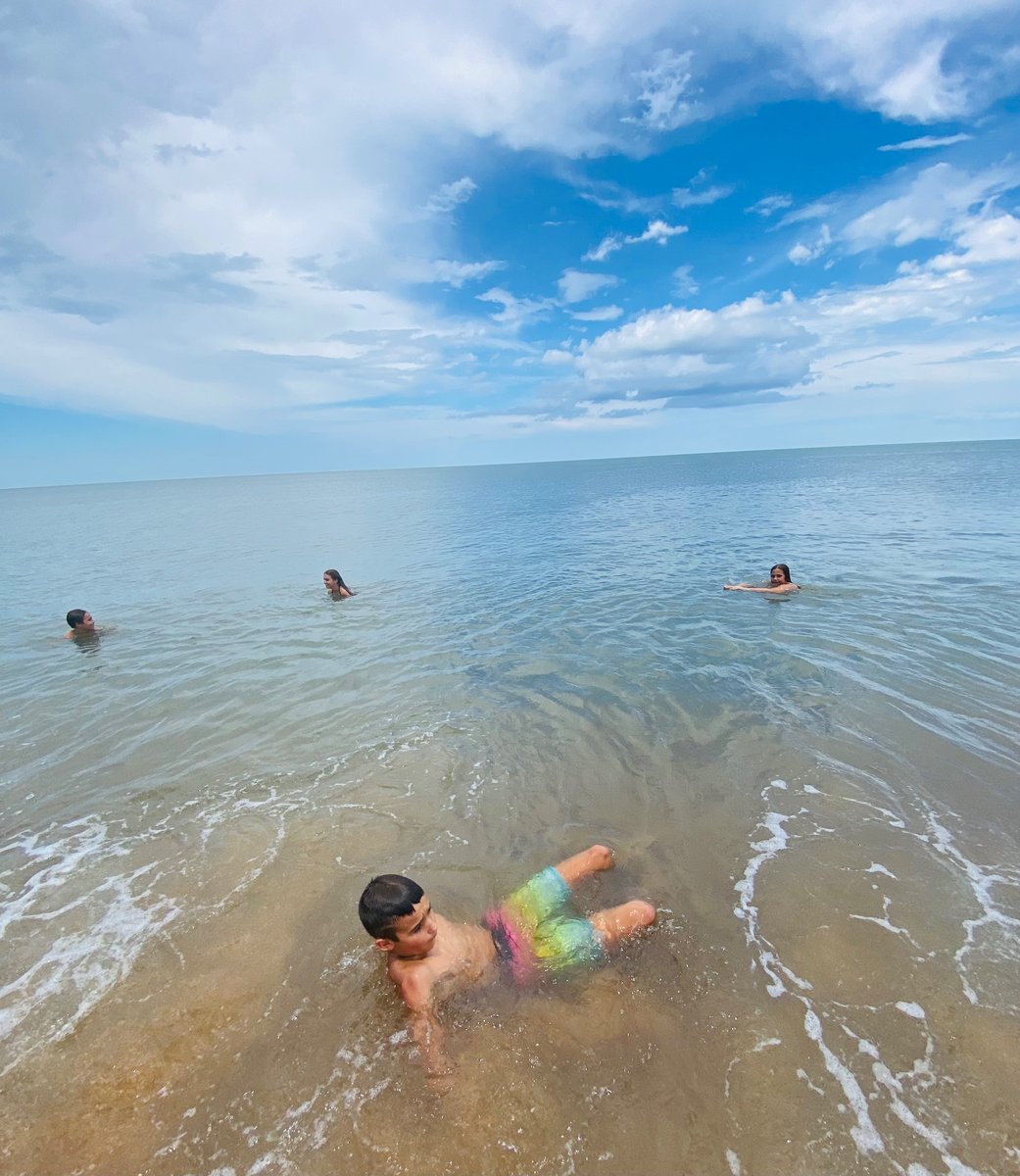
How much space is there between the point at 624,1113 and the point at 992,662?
36.7 ft

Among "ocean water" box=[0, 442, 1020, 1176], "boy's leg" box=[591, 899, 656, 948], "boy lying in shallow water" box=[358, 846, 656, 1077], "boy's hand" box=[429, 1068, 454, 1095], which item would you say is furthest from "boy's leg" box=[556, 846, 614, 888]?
"boy's hand" box=[429, 1068, 454, 1095]

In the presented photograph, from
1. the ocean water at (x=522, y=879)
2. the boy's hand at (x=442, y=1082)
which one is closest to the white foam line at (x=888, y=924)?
the ocean water at (x=522, y=879)

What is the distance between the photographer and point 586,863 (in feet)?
19.2

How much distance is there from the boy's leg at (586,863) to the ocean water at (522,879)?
0.26 m

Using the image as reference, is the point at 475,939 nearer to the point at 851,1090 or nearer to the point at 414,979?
the point at 414,979

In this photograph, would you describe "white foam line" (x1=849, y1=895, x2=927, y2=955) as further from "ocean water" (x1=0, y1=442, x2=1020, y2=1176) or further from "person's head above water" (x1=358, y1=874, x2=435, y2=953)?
"person's head above water" (x1=358, y1=874, x2=435, y2=953)

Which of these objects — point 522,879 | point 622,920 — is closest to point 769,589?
point 522,879

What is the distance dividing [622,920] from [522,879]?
1.27 m

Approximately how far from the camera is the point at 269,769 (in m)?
8.36

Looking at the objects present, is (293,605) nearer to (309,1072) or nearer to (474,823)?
(474,823)

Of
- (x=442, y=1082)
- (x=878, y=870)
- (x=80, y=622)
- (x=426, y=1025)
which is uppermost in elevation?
(x=80, y=622)

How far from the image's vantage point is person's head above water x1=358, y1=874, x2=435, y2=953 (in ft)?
14.4

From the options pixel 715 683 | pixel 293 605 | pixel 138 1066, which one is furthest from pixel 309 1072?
pixel 293 605

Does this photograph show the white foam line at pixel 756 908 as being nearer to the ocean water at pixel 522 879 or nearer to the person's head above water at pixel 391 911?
the ocean water at pixel 522 879
